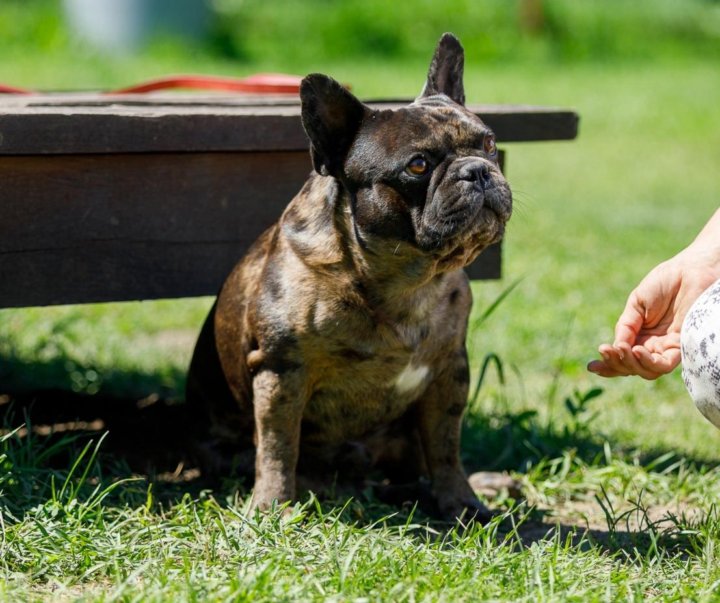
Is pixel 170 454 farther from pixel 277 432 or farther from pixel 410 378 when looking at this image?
pixel 410 378

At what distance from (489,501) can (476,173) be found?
4.10 ft

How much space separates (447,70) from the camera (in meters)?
3.47

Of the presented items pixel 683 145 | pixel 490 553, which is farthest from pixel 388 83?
pixel 490 553

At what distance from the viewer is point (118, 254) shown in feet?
12.3

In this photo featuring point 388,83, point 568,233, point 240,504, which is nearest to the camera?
point 240,504

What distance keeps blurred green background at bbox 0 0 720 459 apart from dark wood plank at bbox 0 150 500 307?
3.74 ft

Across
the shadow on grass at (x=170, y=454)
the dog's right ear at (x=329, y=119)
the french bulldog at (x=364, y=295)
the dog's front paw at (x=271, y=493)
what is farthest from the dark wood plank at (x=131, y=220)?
the dog's front paw at (x=271, y=493)

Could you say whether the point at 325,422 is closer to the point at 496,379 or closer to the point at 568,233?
the point at 496,379

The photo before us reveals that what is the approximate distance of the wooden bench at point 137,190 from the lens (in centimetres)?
355

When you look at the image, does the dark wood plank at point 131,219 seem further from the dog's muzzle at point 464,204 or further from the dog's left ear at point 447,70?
the dog's muzzle at point 464,204

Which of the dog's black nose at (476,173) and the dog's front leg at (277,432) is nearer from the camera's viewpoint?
the dog's black nose at (476,173)

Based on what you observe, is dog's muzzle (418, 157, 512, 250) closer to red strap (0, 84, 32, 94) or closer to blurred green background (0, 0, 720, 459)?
blurred green background (0, 0, 720, 459)

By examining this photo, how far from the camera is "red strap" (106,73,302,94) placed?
4.41 m

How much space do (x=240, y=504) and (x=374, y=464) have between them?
550 mm
